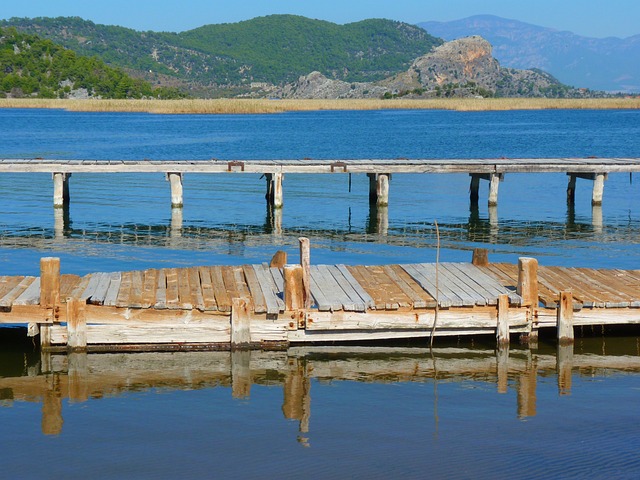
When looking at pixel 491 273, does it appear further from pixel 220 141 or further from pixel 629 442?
pixel 220 141

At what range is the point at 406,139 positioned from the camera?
66.4 metres

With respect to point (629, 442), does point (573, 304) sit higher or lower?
higher

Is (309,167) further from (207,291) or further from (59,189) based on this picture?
(207,291)

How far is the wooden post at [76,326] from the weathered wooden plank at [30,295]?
51 centimetres

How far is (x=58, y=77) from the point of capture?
148250 mm

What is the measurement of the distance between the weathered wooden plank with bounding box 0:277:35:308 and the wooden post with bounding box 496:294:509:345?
6.87 m

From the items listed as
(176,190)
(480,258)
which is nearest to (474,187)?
(176,190)

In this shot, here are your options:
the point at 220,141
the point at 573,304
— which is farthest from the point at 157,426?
the point at 220,141

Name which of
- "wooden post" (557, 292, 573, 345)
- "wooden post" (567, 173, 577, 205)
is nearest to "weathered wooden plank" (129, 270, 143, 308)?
"wooden post" (557, 292, 573, 345)

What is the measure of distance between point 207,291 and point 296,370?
6.72 feet

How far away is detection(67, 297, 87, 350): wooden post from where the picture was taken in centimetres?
1372

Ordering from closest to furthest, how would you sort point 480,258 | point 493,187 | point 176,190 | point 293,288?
point 293,288 < point 480,258 < point 176,190 < point 493,187

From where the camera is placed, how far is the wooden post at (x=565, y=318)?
46.9 ft

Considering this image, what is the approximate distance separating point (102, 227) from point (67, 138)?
129 ft
